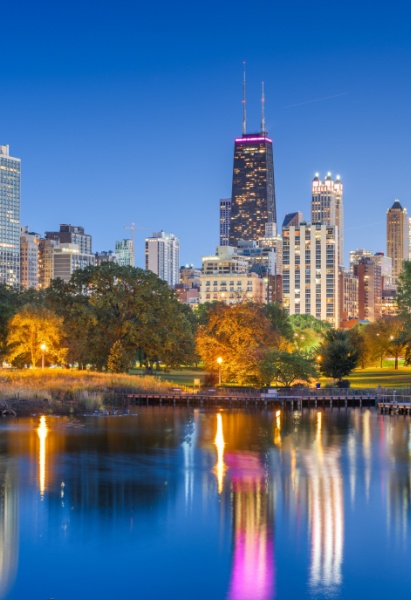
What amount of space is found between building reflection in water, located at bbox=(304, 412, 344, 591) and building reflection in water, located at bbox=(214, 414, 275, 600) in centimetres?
184

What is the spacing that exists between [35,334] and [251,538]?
5995 cm

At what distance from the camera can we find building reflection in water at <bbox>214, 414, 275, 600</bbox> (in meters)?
31.2

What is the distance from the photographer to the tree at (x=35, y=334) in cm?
9231

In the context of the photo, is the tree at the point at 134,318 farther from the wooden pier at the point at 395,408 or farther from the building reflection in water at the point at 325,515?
the building reflection in water at the point at 325,515

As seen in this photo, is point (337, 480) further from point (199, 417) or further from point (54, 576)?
point (199, 417)

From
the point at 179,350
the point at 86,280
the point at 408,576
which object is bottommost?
the point at 408,576

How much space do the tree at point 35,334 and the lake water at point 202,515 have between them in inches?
1099

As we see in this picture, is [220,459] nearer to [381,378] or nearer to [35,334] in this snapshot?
[35,334]

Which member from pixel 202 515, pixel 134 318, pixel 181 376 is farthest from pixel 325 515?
pixel 181 376

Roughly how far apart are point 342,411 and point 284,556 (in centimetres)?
5050

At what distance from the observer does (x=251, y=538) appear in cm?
3672

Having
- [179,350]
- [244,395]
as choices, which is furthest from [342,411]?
[179,350]

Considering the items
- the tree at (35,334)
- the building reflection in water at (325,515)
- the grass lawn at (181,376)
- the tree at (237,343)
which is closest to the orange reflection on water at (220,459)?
the building reflection in water at (325,515)

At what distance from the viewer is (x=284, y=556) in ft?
113
